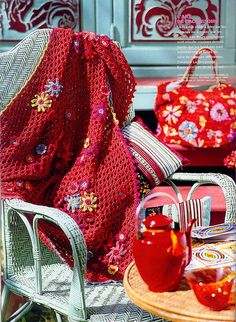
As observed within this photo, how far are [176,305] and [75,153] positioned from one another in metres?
0.58

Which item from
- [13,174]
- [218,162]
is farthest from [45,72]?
[218,162]

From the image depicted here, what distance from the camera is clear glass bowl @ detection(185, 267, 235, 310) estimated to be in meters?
0.96

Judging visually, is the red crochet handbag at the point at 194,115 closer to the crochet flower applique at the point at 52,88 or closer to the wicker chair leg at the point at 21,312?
the crochet flower applique at the point at 52,88

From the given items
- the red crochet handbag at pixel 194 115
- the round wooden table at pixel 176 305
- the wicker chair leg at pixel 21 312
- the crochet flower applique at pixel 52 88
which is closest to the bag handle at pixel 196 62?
the red crochet handbag at pixel 194 115

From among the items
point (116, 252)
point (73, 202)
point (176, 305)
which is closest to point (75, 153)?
point (73, 202)

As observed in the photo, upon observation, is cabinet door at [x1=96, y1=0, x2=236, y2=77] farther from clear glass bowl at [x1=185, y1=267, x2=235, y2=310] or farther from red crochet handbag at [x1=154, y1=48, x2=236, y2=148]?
clear glass bowl at [x1=185, y1=267, x2=235, y2=310]

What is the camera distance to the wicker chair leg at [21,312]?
1.39 m

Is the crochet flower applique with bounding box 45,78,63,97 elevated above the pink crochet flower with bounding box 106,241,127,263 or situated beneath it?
elevated above

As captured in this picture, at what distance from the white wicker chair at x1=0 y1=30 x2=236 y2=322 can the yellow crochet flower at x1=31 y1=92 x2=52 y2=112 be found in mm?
49

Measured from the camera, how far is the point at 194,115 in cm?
195

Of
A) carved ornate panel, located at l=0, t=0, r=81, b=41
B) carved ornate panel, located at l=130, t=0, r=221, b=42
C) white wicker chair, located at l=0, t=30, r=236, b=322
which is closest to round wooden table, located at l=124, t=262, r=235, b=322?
white wicker chair, located at l=0, t=30, r=236, b=322

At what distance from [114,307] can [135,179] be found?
32 centimetres

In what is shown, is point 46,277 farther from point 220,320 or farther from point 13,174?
point 220,320

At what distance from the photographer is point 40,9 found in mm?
1693
